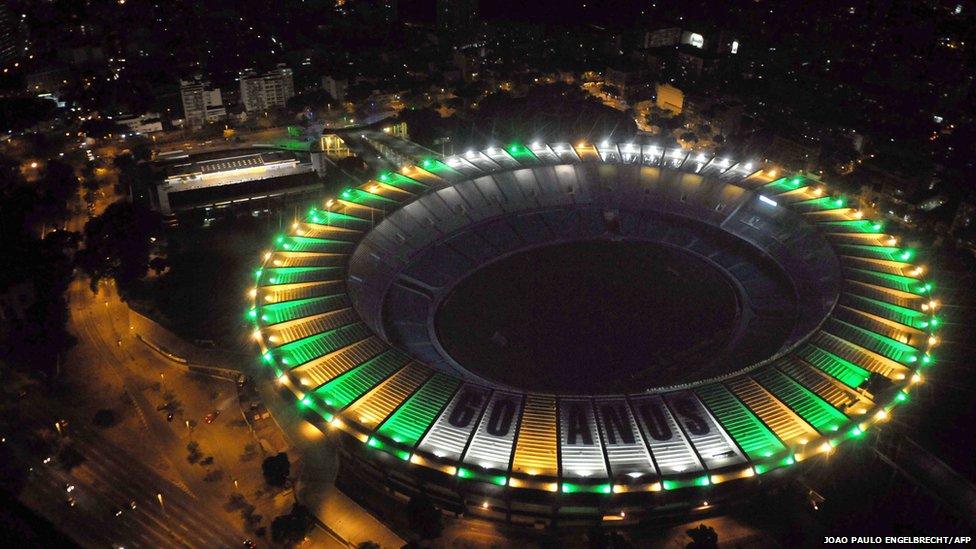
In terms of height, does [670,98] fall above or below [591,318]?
above

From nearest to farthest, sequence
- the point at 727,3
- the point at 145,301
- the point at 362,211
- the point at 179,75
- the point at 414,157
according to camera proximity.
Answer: the point at 362,211
the point at 145,301
the point at 414,157
the point at 179,75
the point at 727,3

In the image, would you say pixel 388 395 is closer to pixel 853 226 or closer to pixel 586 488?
pixel 586 488

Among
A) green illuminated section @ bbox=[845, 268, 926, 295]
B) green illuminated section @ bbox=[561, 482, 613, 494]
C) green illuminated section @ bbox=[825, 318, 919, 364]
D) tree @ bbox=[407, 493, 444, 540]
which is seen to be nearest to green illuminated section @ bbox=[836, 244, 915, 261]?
green illuminated section @ bbox=[845, 268, 926, 295]

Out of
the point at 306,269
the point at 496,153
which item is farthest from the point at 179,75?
the point at 306,269

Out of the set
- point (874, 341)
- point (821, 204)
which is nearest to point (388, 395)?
point (874, 341)

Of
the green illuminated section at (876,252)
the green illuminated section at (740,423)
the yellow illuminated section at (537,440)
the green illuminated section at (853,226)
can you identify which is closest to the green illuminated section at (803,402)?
the green illuminated section at (740,423)

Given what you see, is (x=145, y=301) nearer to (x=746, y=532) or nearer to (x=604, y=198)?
(x=604, y=198)

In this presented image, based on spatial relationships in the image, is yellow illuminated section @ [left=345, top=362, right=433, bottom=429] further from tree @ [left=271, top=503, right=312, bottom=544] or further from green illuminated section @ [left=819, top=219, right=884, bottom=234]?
green illuminated section @ [left=819, top=219, right=884, bottom=234]
